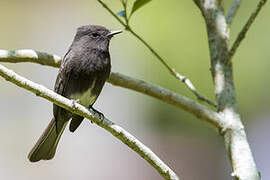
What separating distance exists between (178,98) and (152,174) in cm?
345

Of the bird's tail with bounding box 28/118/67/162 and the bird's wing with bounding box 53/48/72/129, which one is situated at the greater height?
the bird's wing with bounding box 53/48/72/129

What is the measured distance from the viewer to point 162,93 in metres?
3.59

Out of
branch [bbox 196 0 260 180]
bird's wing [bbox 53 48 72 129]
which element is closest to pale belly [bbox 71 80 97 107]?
bird's wing [bbox 53 48 72 129]

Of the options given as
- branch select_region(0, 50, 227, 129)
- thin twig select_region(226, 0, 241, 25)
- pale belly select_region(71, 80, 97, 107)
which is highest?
thin twig select_region(226, 0, 241, 25)

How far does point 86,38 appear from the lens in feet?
14.7

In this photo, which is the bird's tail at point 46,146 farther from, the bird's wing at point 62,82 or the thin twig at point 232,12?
the thin twig at point 232,12

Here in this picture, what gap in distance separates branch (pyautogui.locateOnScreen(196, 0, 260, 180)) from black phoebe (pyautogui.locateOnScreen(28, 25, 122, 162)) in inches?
30.7

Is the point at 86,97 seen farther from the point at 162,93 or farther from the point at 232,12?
the point at 232,12

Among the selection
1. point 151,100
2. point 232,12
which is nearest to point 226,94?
point 232,12

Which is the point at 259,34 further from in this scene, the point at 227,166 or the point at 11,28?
the point at 11,28

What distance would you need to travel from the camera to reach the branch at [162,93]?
11.2ft

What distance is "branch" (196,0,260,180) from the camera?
3.10 metres

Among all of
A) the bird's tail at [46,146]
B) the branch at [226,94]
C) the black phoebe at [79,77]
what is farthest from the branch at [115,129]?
the bird's tail at [46,146]

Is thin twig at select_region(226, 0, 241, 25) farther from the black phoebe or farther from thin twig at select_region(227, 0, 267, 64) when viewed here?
the black phoebe
